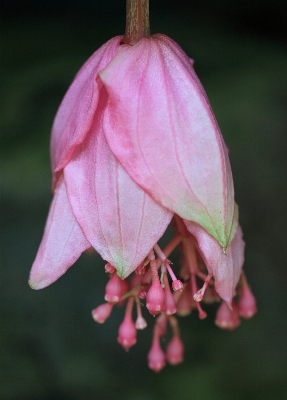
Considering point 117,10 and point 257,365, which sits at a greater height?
point 117,10

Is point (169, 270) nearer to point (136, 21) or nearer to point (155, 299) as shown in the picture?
point (155, 299)

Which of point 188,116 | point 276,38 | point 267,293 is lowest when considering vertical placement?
point 267,293

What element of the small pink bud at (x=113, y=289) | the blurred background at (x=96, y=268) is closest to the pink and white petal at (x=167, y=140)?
the small pink bud at (x=113, y=289)

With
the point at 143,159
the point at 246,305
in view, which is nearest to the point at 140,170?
the point at 143,159

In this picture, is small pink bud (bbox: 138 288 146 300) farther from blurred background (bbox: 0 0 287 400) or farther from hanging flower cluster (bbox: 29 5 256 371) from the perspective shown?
blurred background (bbox: 0 0 287 400)

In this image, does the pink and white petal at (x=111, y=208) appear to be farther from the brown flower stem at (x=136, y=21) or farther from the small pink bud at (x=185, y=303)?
the small pink bud at (x=185, y=303)

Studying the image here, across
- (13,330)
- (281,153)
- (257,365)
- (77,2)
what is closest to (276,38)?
(281,153)

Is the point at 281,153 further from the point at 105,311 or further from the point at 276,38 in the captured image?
the point at 105,311
